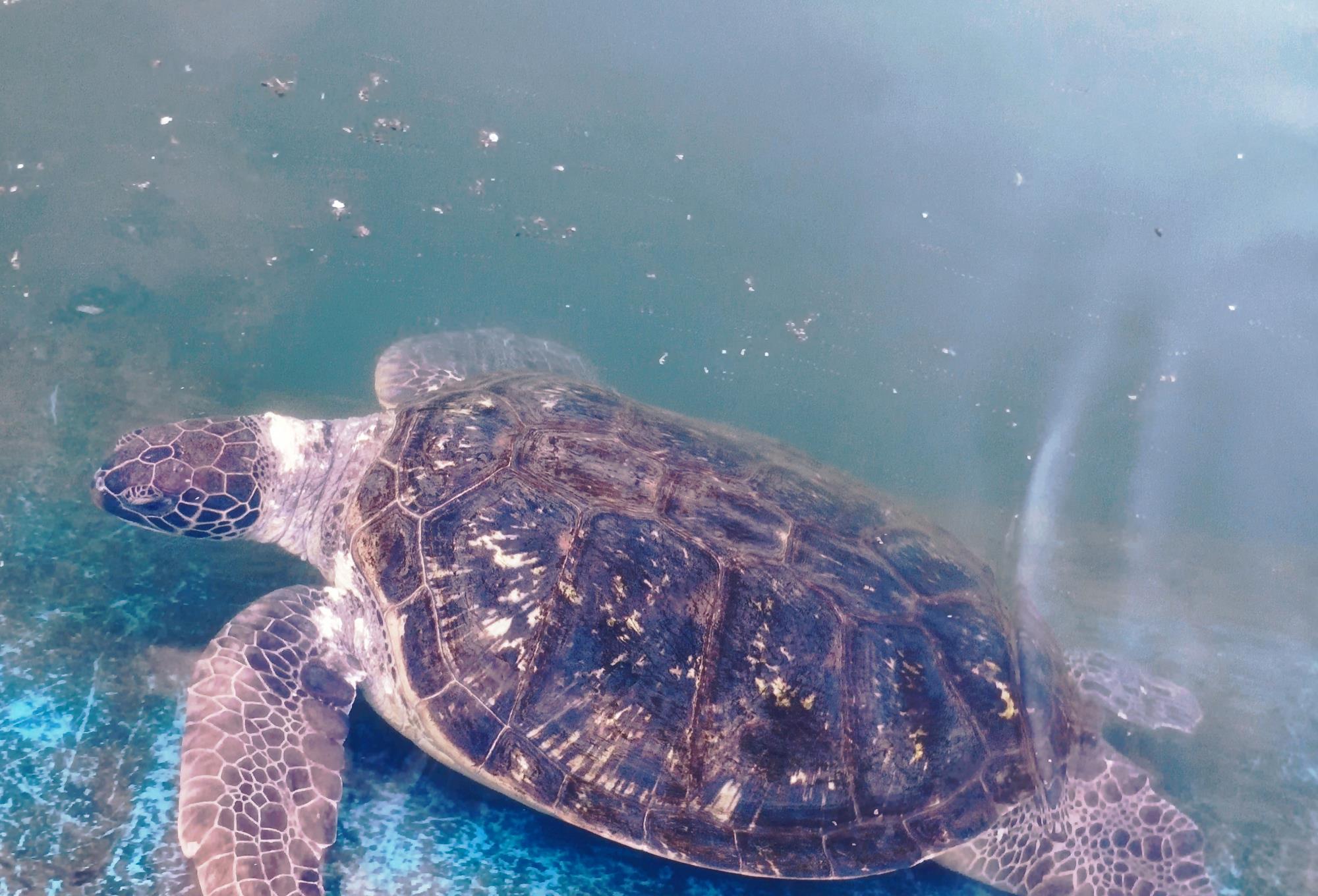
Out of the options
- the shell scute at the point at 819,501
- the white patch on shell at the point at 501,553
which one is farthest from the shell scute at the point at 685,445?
the white patch on shell at the point at 501,553

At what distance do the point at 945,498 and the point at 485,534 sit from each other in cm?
419

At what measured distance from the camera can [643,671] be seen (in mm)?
2547

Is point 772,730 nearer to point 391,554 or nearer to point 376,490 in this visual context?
point 391,554

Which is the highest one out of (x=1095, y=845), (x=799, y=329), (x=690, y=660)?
(x=799, y=329)

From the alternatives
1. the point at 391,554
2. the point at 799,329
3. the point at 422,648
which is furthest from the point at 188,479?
the point at 799,329

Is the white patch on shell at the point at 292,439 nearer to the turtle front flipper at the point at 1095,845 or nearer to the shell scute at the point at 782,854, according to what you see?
the shell scute at the point at 782,854

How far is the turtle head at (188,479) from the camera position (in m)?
3.10

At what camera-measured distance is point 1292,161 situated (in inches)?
278

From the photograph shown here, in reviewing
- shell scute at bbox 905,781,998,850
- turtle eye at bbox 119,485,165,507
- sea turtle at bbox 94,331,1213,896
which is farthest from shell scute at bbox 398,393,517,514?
shell scute at bbox 905,781,998,850

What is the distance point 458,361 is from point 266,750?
8.71ft

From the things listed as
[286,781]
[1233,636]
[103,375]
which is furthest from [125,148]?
[1233,636]

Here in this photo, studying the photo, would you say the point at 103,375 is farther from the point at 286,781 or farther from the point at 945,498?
the point at 945,498

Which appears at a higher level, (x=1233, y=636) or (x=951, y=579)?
(x=951, y=579)

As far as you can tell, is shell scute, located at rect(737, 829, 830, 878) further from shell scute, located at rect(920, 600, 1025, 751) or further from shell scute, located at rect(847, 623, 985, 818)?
shell scute, located at rect(920, 600, 1025, 751)
